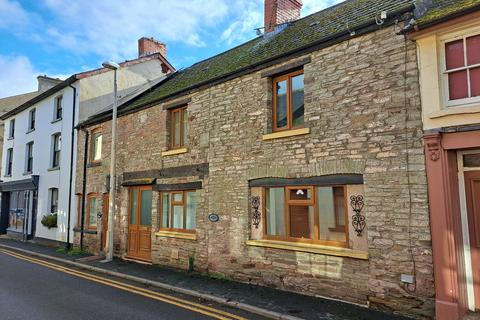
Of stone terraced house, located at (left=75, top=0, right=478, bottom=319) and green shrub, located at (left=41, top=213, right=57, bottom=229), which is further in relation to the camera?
green shrub, located at (left=41, top=213, right=57, bottom=229)

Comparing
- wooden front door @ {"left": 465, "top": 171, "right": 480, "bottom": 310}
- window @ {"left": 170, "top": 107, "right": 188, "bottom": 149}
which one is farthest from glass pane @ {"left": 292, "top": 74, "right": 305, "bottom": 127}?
window @ {"left": 170, "top": 107, "right": 188, "bottom": 149}

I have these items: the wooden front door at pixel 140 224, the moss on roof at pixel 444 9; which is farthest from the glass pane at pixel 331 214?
the wooden front door at pixel 140 224

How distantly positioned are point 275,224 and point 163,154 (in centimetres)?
513

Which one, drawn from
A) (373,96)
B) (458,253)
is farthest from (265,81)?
(458,253)

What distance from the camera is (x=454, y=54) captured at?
6.56 meters

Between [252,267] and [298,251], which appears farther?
[252,267]

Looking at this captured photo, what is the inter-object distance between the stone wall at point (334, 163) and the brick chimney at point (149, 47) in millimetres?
11703

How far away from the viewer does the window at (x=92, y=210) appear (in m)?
16.0

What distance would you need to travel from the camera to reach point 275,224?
9234mm

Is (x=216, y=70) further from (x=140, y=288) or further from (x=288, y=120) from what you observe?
(x=140, y=288)

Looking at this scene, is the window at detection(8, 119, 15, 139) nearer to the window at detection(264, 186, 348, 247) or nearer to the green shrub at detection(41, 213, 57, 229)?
the green shrub at detection(41, 213, 57, 229)

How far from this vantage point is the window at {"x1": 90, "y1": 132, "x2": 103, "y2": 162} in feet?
53.5

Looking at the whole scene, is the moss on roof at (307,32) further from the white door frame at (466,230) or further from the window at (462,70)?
the white door frame at (466,230)

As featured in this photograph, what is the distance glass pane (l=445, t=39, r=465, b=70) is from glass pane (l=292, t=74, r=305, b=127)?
10.8ft
